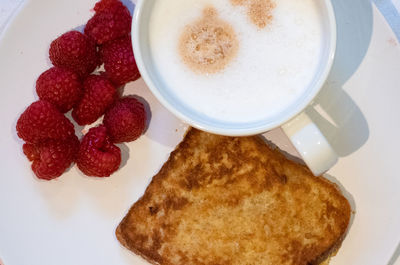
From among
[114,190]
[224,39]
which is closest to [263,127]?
[224,39]

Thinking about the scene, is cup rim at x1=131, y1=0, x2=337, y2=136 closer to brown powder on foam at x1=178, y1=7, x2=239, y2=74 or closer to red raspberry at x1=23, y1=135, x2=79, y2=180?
brown powder on foam at x1=178, y1=7, x2=239, y2=74

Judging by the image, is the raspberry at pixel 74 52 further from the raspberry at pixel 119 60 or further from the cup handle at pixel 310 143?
the cup handle at pixel 310 143

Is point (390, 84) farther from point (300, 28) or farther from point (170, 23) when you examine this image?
point (170, 23)

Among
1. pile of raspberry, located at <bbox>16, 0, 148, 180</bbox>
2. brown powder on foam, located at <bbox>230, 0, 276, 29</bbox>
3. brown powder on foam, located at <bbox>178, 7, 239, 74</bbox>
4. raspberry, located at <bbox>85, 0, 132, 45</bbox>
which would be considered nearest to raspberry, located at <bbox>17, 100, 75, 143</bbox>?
pile of raspberry, located at <bbox>16, 0, 148, 180</bbox>

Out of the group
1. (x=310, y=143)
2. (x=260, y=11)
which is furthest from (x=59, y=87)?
(x=310, y=143)

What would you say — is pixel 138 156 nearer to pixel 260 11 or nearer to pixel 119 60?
pixel 119 60

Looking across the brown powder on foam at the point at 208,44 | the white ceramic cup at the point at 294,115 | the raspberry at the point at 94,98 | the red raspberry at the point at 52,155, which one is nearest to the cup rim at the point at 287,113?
the white ceramic cup at the point at 294,115
